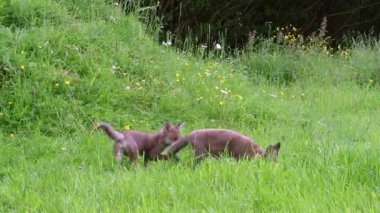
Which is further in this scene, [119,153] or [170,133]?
[170,133]

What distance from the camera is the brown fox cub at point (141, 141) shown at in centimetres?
Result: 618

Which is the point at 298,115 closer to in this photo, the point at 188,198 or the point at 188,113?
the point at 188,113

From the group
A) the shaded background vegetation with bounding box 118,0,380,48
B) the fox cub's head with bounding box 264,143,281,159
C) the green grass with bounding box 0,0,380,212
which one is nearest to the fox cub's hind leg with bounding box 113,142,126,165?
the green grass with bounding box 0,0,380,212

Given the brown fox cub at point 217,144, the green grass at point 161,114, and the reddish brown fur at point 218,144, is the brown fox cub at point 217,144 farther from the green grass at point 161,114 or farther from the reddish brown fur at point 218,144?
the green grass at point 161,114

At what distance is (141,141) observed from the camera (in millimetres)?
6477

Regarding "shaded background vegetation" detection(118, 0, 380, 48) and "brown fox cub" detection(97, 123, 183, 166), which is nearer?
"brown fox cub" detection(97, 123, 183, 166)

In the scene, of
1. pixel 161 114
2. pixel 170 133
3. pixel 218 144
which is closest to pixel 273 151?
pixel 218 144

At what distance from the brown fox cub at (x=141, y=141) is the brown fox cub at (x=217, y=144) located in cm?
26

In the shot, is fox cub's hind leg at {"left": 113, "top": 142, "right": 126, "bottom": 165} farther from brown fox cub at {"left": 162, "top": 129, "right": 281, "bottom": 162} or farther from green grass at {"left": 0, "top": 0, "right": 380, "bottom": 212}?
brown fox cub at {"left": 162, "top": 129, "right": 281, "bottom": 162}

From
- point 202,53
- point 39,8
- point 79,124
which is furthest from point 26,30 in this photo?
point 202,53

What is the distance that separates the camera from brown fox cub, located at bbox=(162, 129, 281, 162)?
6.05m

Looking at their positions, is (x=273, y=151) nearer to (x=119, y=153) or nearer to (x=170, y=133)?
(x=170, y=133)

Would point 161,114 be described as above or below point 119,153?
below

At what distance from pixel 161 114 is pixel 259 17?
526 inches
